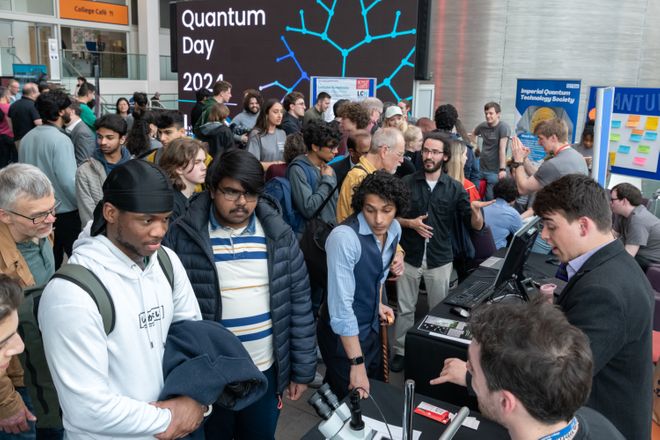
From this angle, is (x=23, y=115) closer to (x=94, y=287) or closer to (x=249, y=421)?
(x=249, y=421)

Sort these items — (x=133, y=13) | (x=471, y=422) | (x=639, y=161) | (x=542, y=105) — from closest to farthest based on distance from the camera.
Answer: (x=471, y=422) < (x=639, y=161) < (x=542, y=105) < (x=133, y=13)

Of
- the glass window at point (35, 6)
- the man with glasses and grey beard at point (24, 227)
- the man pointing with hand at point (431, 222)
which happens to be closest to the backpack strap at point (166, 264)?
the man with glasses and grey beard at point (24, 227)

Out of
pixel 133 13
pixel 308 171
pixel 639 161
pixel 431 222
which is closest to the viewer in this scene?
pixel 308 171

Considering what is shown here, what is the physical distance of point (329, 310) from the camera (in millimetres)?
2482

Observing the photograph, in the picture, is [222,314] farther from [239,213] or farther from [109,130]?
[109,130]

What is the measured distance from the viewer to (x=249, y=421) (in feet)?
7.45

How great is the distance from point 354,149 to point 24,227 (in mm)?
2358

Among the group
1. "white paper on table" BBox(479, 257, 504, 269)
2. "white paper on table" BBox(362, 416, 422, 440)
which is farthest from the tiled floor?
"white paper on table" BBox(479, 257, 504, 269)

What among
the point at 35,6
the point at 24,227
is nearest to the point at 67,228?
the point at 24,227

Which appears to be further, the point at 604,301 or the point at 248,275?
the point at 248,275

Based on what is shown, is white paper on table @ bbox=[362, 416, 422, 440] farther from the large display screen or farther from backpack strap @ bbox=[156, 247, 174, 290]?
the large display screen

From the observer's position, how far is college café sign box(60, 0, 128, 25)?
1964 centimetres

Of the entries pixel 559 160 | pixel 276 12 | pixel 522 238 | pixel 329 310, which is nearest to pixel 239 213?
pixel 329 310

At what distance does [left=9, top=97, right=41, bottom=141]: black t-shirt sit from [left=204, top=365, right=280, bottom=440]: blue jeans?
21.6 feet
